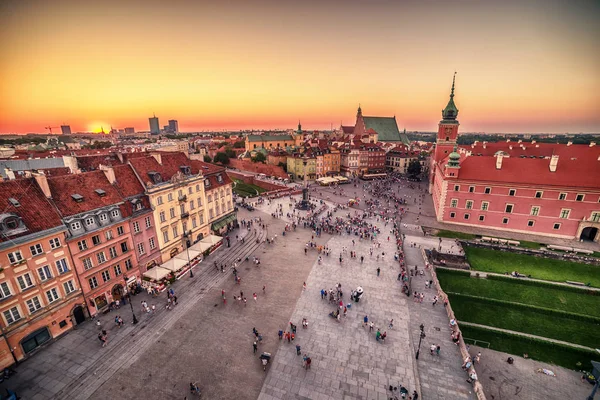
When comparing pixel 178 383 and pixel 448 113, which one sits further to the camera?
pixel 448 113

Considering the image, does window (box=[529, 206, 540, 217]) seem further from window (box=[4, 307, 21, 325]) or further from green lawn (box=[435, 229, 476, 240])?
window (box=[4, 307, 21, 325])

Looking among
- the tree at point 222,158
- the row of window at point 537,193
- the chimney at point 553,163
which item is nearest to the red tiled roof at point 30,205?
the row of window at point 537,193

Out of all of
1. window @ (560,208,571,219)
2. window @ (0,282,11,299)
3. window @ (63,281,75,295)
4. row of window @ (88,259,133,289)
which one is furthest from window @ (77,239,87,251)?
window @ (560,208,571,219)

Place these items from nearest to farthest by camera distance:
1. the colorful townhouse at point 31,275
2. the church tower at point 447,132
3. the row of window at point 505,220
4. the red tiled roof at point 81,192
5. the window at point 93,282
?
the colorful townhouse at point 31,275 < the red tiled roof at point 81,192 < the window at point 93,282 < the row of window at point 505,220 < the church tower at point 447,132

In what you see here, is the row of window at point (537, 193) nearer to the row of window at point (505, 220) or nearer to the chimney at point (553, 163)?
the chimney at point (553, 163)

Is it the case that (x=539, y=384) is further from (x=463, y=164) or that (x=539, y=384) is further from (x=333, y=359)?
(x=463, y=164)

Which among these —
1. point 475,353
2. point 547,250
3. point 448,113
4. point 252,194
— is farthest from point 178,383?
point 448,113
